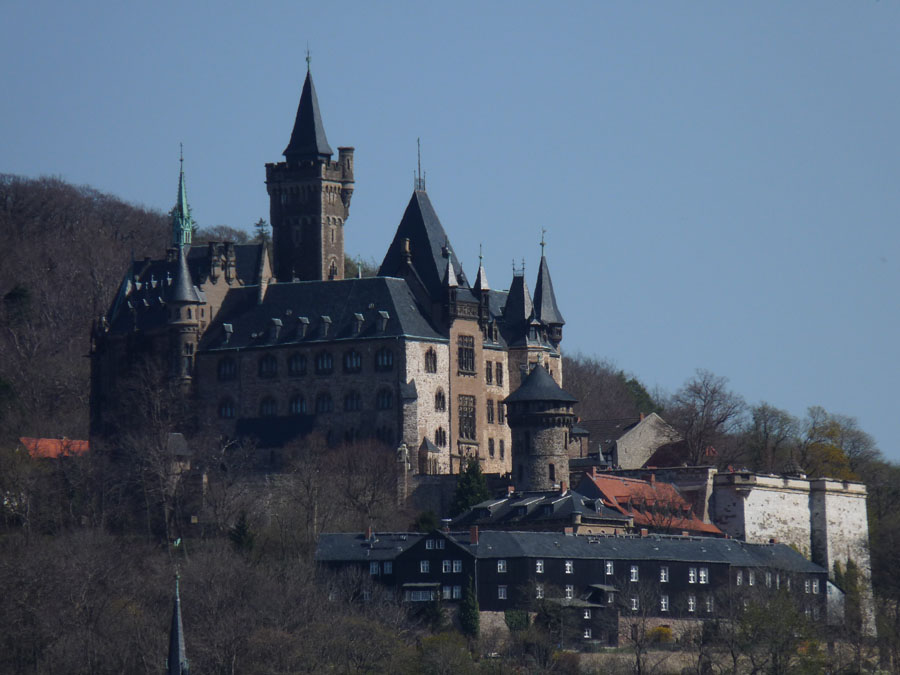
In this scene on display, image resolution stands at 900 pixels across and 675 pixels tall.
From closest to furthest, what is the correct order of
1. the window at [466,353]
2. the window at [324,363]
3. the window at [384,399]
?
the window at [384,399], the window at [324,363], the window at [466,353]

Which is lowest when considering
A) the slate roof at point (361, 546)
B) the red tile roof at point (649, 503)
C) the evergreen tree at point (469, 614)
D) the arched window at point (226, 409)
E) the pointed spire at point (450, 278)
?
the evergreen tree at point (469, 614)

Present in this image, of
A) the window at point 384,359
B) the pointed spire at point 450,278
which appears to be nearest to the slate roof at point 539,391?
the window at point 384,359

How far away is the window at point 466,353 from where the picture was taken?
119 meters

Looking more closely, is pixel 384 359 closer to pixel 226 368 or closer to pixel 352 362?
pixel 352 362

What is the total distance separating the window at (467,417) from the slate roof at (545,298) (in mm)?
9181

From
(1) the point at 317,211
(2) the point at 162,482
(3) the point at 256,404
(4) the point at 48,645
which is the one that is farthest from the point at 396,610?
(1) the point at 317,211

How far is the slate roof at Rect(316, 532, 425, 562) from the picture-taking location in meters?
98.8

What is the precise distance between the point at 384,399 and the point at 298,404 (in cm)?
479

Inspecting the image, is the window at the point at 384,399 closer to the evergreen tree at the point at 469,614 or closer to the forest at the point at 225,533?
the forest at the point at 225,533

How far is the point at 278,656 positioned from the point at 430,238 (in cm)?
3869

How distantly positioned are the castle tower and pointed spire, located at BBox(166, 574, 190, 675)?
27123 mm

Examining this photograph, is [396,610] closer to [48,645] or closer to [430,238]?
[48,645]

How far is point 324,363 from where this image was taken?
11875 cm

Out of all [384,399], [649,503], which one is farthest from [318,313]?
[649,503]
